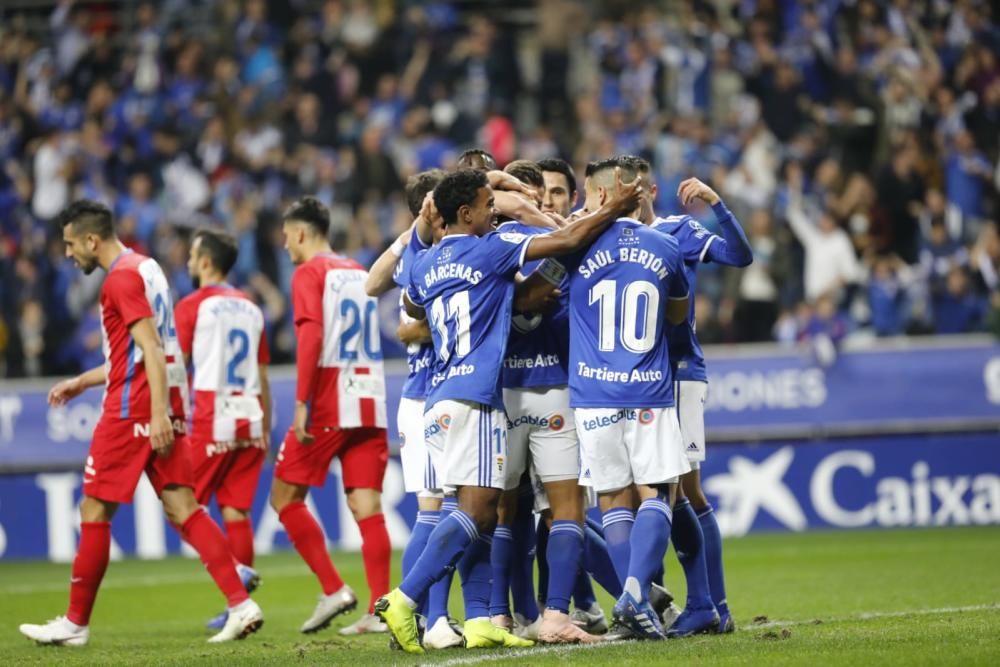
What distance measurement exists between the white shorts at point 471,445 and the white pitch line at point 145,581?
6184mm

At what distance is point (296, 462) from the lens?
31.7 feet

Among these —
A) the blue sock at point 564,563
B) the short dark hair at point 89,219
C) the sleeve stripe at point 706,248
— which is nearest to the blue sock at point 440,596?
the blue sock at point 564,563

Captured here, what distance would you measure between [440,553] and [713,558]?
1.55 meters

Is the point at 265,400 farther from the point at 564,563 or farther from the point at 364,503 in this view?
the point at 564,563

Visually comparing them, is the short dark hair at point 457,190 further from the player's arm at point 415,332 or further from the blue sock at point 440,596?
the blue sock at point 440,596

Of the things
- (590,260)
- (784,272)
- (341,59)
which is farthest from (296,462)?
(341,59)

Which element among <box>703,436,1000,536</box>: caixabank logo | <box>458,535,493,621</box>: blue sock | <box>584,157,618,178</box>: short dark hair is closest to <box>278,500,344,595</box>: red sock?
<box>458,535,493,621</box>: blue sock

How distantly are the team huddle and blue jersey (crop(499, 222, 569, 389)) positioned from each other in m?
0.01

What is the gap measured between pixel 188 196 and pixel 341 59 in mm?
3004

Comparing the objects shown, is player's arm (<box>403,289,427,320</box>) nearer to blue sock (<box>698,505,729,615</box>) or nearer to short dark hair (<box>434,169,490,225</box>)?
short dark hair (<box>434,169,490,225</box>)

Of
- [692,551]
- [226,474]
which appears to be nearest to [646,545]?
[692,551]

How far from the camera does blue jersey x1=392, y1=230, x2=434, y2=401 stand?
8172mm

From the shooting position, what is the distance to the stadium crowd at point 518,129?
1697 cm

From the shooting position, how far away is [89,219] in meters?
9.17
